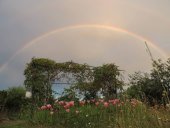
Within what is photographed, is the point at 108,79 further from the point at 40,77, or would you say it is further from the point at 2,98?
the point at 2,98

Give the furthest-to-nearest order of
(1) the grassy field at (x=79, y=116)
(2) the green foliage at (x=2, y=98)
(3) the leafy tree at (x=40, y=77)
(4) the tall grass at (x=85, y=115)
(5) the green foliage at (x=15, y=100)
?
(5) the green foliage at (x=15, y=100)
(2) the green foliage at (x=2, y=98)
(3) the leafy tree at (x=40, y=77)
(1) the grassy field at (x=79, y=116)
(4) the tall grass at (x=85, y=115)

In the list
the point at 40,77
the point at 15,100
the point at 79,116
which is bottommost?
the point at 79,116

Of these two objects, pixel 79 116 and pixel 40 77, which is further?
pixel 40 77

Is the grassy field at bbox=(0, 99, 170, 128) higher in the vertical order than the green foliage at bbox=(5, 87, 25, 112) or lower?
lower

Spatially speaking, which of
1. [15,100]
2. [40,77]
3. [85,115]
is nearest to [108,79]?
[40,77]

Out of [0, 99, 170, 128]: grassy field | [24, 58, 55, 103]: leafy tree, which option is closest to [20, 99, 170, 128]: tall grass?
[0, 99, 170, 128]: grassy field

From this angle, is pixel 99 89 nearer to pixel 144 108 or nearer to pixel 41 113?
pixel 41 113

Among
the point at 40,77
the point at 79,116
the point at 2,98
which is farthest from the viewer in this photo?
the point at 2,98

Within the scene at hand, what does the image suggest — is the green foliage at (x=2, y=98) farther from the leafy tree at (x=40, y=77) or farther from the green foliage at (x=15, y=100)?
the leafy tree at (x=40, y=77)

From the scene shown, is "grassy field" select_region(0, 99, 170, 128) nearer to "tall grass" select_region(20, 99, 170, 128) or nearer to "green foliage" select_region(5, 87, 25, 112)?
"tall grass" select_region(20, 99, 170, 128)

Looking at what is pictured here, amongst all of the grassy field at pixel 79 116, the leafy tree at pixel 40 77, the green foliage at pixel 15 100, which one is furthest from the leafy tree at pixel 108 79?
the grassy field at pixel 79 116

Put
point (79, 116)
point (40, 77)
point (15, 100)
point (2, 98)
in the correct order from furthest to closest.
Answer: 1. point (15, 100)
2. point (2, 98)
3. point (40, 77)
4. point (79, 116)

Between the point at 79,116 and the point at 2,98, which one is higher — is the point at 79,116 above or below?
below

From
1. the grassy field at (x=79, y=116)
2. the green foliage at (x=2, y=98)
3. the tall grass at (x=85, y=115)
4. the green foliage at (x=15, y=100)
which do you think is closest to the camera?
the tall grass at (x=85, y=115)
